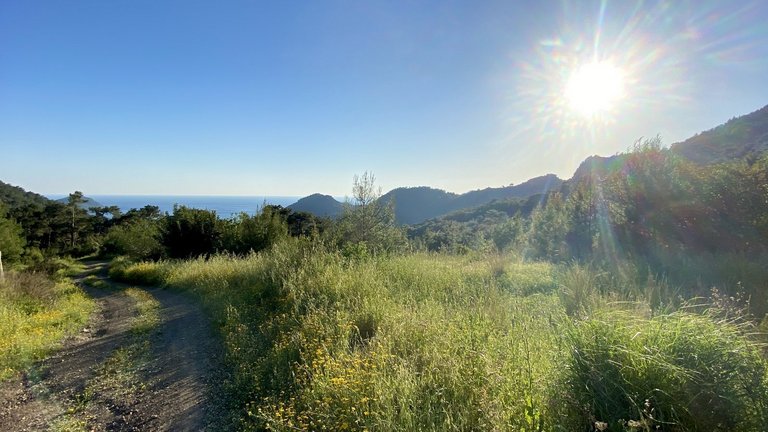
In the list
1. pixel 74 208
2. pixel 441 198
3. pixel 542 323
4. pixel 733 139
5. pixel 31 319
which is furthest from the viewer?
pixel 441 198

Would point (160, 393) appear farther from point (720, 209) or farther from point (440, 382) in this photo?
point (720, 209)

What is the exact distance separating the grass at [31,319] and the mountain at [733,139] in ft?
124

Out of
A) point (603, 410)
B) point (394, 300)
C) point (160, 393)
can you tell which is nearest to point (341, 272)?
point (394, 300)

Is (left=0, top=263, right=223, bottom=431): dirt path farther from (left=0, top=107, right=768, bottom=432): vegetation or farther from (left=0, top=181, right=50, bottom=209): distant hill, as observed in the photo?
(left=0, top=181, right=50, bottom=209): distant hill

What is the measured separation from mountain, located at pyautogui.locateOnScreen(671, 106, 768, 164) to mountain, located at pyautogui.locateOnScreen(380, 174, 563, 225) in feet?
196

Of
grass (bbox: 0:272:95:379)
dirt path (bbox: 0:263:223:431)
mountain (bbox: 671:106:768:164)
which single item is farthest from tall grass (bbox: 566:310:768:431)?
mountain (bbox: 671:106:768:164)

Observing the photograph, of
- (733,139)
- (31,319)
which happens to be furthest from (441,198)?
(31,319)

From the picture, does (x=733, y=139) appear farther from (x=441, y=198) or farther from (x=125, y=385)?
(x=441, y=198)

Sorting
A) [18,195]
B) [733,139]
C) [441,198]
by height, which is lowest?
[18,195]

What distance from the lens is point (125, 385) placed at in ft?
15.9

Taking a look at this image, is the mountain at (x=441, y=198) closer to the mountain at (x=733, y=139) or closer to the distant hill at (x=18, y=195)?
the mountain at (x=733, y=139)

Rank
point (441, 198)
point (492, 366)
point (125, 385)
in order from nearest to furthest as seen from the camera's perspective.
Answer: point (492, 366), point (125, 385), point (441, 198)

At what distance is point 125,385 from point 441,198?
109 meters

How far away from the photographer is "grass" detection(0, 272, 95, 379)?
19.5 ft
